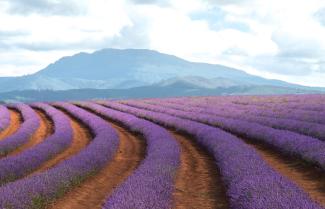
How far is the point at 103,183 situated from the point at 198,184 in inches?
88.8

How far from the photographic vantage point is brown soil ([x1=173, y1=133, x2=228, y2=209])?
34.3 ft

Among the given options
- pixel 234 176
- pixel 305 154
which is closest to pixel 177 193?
pixel 234 176

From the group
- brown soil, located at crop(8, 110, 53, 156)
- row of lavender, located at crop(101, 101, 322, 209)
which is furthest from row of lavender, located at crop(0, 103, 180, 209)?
brown soil, located at crop(8, 110, 53, 156)

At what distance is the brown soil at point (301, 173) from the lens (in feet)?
37.0

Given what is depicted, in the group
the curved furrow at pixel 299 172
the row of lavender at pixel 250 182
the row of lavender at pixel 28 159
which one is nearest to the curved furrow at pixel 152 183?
the row of lavender at pixel 250 182

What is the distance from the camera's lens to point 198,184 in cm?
1240

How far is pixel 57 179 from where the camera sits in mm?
11305

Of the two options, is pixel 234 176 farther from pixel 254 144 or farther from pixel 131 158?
pixel 254 144

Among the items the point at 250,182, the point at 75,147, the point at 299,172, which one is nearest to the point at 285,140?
the point at 299,172

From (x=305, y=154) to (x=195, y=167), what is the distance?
10.1 feet

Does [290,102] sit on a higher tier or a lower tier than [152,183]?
higher

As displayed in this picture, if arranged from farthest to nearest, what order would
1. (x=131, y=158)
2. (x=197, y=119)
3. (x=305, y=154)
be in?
1. (x=197, y=119)
2. (x=131, y=158)
3. (x=305, y=154)

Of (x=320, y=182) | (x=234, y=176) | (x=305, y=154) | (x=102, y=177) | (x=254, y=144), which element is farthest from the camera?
(x=254, y=144)

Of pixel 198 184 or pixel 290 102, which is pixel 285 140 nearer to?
pixel 198 184
